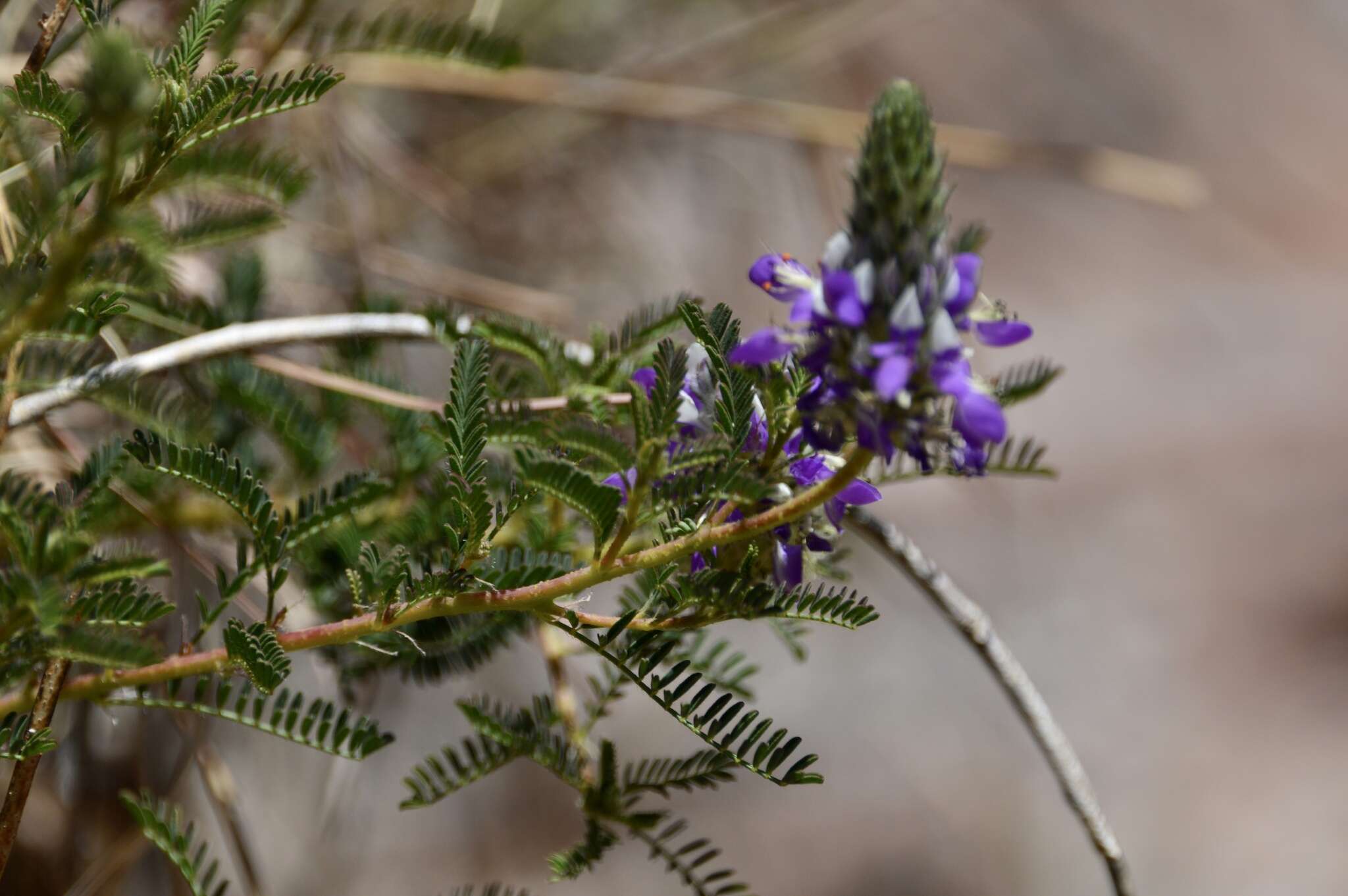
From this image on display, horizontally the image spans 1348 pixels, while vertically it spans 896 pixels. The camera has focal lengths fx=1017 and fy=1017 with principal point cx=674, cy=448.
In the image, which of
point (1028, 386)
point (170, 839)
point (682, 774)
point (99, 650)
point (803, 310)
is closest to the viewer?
point (803, 310)

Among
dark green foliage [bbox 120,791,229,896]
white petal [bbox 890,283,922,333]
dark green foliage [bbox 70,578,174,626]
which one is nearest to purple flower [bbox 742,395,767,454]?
white petal [bbox 890,283,922,333]

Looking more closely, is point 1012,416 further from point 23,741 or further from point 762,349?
point 23,741

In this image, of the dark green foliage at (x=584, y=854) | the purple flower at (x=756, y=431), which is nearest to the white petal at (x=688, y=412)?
the purple flower at (x=756, y=431)

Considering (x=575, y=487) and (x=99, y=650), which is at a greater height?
(x=575, y=487)

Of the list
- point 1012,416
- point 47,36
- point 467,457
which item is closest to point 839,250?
point 467,457

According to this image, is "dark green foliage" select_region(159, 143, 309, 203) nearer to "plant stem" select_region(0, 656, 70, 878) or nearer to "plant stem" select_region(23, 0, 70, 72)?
"plant stem" select_region(23, 0, 70, 72)

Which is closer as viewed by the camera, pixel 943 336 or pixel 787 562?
pixel 943 336

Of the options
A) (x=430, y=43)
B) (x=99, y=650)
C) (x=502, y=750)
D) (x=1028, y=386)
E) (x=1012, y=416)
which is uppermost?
(x=1012, y=416)

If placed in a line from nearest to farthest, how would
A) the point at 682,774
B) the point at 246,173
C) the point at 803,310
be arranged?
1. the point at 803,310
2. the point at 682,774
3. the point at 246,173
